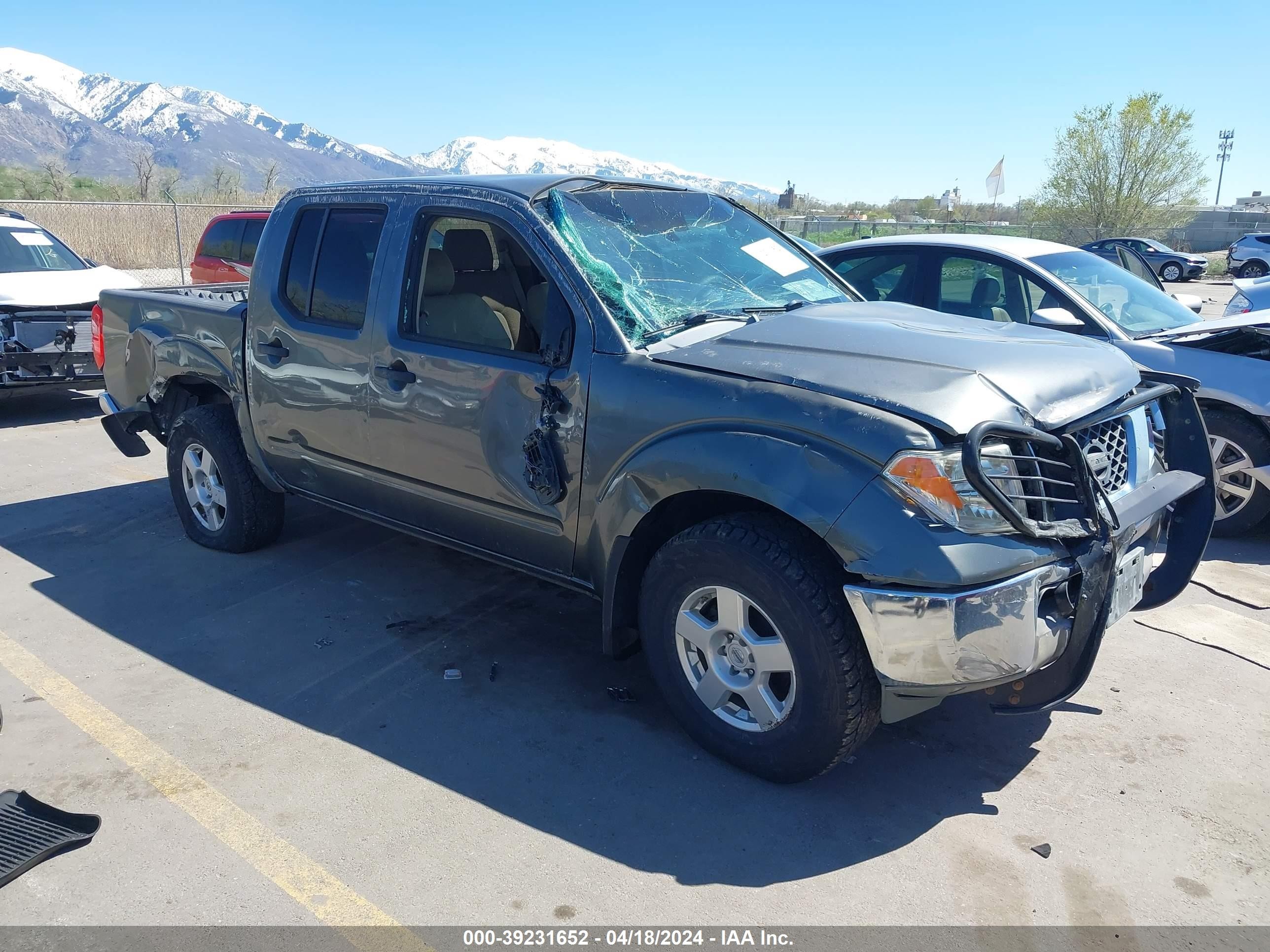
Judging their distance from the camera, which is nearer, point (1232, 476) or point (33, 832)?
point (33, 832)

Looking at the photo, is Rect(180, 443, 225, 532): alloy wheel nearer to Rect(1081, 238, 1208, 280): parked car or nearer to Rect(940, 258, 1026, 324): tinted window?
Rect(940, 258, 1026, 324): tinted window

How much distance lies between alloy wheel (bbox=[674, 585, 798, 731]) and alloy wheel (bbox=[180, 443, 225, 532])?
3183mm

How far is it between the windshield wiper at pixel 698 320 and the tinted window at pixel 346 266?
4.88 ft

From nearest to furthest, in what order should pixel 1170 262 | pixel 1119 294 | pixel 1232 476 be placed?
pixel 1232 476 → pixel 1119 294 → pixel 1170 262

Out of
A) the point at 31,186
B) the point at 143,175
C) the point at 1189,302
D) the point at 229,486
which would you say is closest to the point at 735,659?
the point at 229,486

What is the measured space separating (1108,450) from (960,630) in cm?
107

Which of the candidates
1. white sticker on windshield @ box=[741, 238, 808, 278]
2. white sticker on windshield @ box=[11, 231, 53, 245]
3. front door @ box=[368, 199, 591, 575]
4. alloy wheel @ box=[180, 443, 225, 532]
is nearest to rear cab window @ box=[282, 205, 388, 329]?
front door @ box=[368, 199, 591, 575]

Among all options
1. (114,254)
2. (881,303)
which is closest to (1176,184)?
(114,254)

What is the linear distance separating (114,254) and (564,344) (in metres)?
24.3

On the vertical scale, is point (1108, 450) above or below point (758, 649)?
above

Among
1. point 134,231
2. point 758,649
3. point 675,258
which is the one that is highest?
point 134,231

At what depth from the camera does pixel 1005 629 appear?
2.72 m

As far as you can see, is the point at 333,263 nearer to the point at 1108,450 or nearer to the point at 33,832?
the point at 33,832

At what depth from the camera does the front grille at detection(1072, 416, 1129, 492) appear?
10.5 ft
